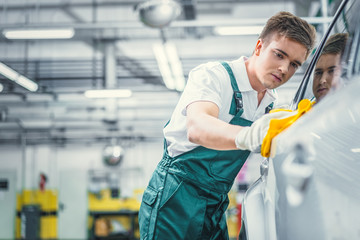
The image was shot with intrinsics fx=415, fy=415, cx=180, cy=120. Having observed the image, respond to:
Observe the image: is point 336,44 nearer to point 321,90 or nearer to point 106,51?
point 321,90

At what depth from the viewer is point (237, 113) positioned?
1428 mm

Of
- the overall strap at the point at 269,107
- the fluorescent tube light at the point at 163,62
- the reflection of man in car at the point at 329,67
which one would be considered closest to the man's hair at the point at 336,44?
the reflection of man in car at the point at 329,67

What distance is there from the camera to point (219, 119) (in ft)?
4.14

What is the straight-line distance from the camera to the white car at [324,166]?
2.07ft

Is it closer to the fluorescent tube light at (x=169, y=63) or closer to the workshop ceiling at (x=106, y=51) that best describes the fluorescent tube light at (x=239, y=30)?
the workshop ceiling at (x=106, y=51)

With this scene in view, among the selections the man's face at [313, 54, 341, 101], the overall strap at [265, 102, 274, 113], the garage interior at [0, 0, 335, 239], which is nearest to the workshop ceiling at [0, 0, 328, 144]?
the garage interior at [0, 0, 335, 239]

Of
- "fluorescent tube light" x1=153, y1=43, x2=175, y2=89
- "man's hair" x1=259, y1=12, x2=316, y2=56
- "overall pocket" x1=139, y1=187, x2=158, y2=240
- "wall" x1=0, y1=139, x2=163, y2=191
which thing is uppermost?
"fluorescent tube light" x1=153, y1=43, x2=175, y2=89

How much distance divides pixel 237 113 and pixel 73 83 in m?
8.84

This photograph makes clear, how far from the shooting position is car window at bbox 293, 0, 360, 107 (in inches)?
30.5

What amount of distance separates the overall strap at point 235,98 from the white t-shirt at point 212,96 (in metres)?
0.01

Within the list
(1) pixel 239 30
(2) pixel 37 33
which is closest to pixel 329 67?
(1) pixel 239 30

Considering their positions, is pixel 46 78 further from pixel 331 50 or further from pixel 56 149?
pixel 331 50

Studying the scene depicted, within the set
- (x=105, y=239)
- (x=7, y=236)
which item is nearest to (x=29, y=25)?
(x=105, y=239)

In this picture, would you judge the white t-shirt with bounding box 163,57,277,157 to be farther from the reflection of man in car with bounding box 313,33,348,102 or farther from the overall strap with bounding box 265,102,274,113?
the reflection of man in car with bounding box 313,33,348,102
